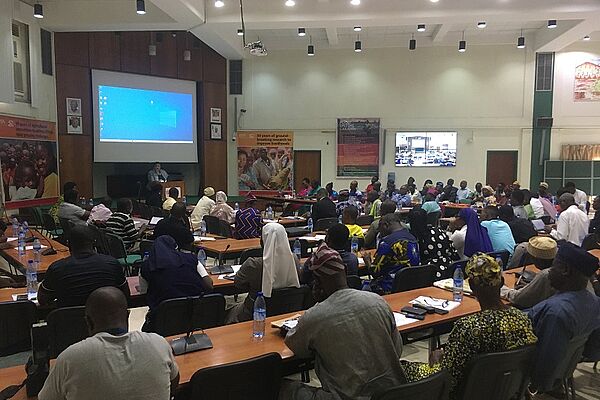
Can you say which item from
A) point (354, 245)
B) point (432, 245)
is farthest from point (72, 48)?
point (432, 245)

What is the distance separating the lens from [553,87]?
49.1 feet

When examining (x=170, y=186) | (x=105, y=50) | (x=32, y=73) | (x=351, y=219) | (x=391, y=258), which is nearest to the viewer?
(x=391, y=258)

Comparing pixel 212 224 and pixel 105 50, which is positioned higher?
pixel 105 50

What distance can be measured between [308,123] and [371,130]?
6.63ft

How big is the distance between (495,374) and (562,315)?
25.8 inches

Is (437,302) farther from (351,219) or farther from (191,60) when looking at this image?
(191,60)

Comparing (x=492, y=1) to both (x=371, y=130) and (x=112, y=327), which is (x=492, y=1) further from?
(x=112, y=327)

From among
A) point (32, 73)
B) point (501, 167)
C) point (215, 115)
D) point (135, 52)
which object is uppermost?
point (135, 52)

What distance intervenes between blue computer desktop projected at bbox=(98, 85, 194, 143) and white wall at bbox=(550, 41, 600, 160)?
11153 millimetres

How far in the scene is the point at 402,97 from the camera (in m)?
15.5

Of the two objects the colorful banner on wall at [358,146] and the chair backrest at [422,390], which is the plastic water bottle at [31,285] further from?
the colorful banner on wall at [358,146]

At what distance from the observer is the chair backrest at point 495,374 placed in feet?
7.77

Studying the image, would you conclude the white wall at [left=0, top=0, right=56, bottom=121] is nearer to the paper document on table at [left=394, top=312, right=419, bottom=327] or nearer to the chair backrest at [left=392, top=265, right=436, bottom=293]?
the chair backrest at [left=392, top=265, right=436, bottom=293]

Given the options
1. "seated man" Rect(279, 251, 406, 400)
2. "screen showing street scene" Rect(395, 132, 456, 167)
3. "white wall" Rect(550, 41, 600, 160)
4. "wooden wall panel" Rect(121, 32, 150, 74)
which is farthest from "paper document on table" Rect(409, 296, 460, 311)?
"white wall" Rect(550, 41, 600, 160)
